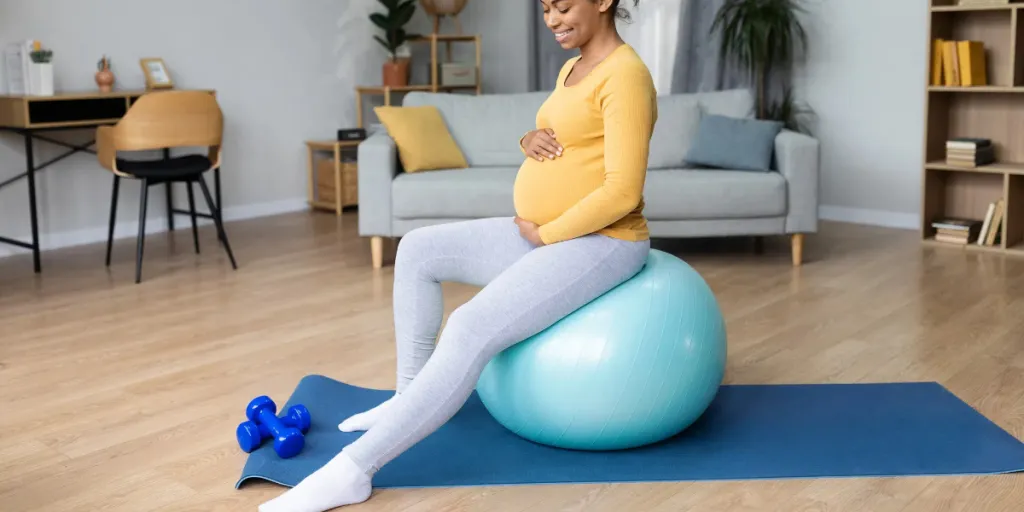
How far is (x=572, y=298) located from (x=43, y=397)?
1.56 meters

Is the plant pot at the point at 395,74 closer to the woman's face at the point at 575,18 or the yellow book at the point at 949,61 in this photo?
the yellow book at the point at 949,61

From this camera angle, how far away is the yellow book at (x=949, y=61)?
4.98 m

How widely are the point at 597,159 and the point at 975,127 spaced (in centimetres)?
353

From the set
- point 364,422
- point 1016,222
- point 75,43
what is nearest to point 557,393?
point 364,422

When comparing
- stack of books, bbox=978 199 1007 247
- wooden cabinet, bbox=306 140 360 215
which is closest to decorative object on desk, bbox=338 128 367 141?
wooden cabinet, bbox=306 140 360 215

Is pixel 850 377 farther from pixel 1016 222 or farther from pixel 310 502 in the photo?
pixel 1016 222

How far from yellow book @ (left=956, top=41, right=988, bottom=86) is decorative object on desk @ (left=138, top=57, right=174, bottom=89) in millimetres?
3782

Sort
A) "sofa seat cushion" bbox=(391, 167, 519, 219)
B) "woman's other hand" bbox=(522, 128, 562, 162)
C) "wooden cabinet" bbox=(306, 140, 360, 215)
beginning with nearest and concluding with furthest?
1. "woman's other hand" bbox=(522, 128, 562, 162)
2. "sofa seat cushion" bbox=(391, 167, 519, 219)
3. "wooden cabinet" bbox=(306, 140, 360, 215)

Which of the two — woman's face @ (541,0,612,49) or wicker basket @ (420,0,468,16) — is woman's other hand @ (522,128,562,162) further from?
wicker basket @ (420,0,468,16)

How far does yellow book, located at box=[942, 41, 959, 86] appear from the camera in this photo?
498cm

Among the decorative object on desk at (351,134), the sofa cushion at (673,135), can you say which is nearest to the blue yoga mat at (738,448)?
the sofa cushion at (673,135)

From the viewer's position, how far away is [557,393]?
235 cm

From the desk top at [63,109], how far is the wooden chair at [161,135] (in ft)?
0.52

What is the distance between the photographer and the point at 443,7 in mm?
6605
